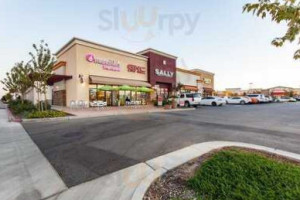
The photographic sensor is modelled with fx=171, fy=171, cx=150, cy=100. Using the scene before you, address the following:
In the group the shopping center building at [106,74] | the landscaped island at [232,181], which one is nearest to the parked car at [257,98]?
the shopping center building at [106,74]

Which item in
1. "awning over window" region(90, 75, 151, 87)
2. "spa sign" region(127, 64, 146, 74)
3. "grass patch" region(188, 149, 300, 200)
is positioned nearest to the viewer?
"grass patch" region(188, 149, 300, 200)

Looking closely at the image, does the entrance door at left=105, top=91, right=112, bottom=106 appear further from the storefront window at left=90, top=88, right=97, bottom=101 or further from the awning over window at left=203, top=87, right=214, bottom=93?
the awning over window at left=203, top=87, right=214, bottom=93

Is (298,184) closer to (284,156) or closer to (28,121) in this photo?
(284,156)

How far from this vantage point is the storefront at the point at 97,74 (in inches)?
826

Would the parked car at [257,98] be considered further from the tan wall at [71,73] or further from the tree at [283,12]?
the tree at [283,12]

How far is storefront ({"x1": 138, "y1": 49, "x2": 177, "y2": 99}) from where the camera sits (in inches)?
1148

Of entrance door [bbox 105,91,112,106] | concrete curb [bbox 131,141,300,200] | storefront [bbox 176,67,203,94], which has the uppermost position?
storefront [bbox 176,67,203,94]

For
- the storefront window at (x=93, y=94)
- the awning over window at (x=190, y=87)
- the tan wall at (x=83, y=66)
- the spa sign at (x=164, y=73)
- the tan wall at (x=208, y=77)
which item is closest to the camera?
the tan wall at (x=83, y=66)

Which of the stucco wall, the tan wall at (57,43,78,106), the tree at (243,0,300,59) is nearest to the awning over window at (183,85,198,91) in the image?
the stucco wall

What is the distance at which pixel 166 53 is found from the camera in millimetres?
31688

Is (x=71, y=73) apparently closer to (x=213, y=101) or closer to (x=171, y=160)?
(x=171, y=160)

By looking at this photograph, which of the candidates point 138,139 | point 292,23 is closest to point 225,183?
point 292,23

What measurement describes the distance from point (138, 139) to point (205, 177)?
3717 mm

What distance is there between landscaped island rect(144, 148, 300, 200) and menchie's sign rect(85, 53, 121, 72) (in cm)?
2057
